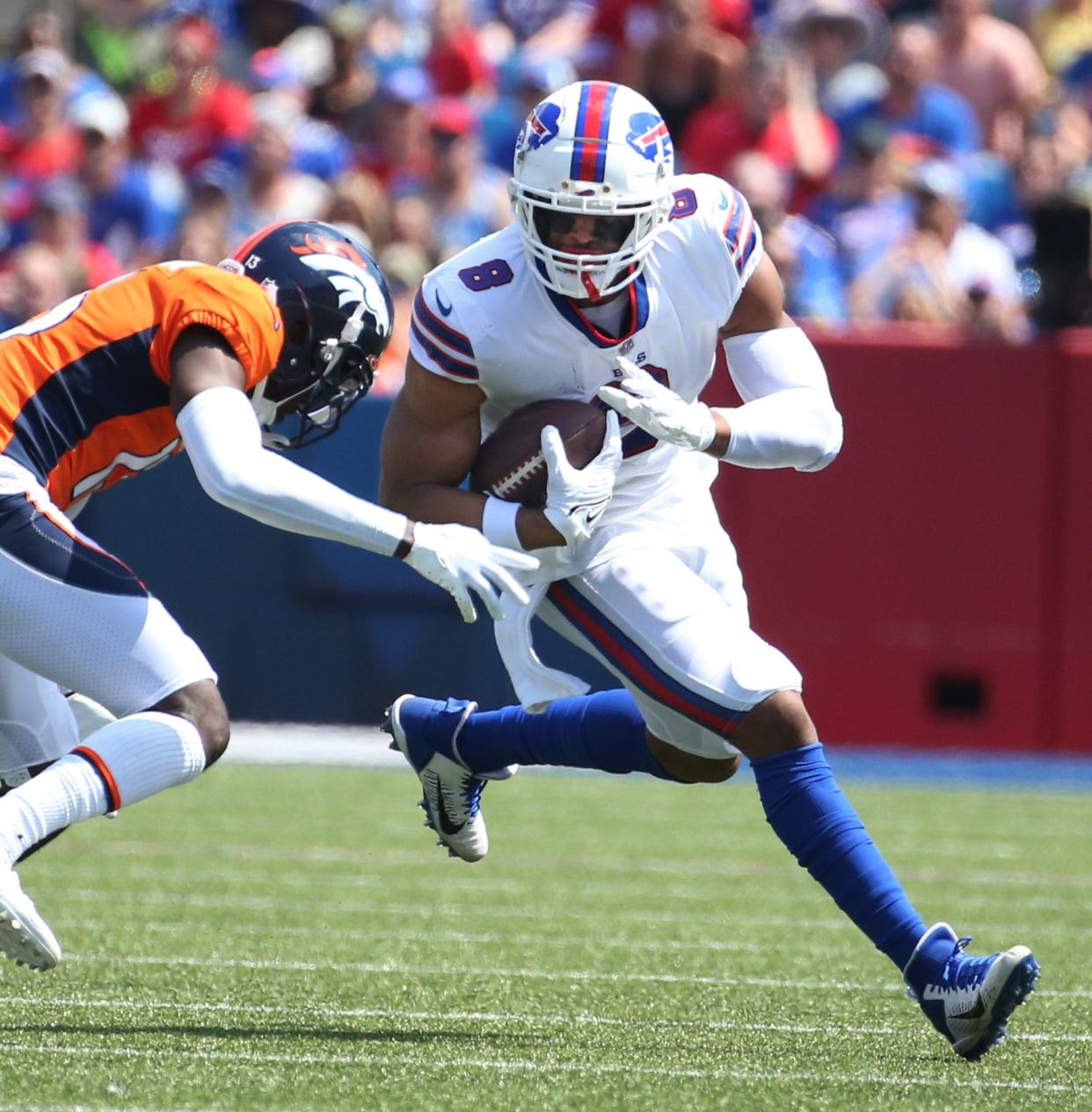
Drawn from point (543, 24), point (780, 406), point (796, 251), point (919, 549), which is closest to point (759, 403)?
point (780, 406)

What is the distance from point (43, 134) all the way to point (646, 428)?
25.8ft

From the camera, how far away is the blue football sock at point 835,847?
373cm

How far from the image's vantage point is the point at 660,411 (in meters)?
3.85

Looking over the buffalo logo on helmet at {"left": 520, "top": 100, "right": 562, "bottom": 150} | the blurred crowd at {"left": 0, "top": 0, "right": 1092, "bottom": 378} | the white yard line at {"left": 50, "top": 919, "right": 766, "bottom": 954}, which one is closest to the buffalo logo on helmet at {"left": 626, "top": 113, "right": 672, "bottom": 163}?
the buffalo logo on helmet at {"left": 520, "top": 100, "right": 562, "bottom": 150}

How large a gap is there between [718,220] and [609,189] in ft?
1.10

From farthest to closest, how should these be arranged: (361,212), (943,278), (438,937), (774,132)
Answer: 1. (774,132)
2. (361,212)
3. (943,278)
4. (438,937)

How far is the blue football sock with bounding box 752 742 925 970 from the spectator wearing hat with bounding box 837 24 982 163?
6.47 m

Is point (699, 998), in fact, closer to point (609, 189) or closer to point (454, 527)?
point (454, 527)

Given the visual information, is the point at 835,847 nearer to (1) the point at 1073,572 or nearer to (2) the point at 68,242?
(1) the point at 1073,572

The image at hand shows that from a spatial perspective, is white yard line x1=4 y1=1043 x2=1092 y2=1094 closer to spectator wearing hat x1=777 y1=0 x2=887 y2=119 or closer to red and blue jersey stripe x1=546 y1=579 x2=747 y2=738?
red and blue jersey stripe x1=546 y1=579 x2=747 y2=738

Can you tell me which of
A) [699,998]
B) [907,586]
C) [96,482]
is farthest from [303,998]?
[907,586]

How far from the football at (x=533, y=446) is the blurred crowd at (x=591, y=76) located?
472 centimetres

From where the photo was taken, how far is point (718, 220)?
4.14m

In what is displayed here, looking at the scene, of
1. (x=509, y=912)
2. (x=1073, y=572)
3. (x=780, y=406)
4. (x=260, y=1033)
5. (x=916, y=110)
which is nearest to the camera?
(x=260, y=1033)
